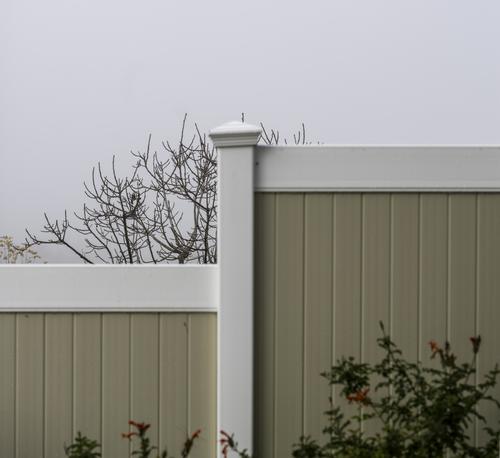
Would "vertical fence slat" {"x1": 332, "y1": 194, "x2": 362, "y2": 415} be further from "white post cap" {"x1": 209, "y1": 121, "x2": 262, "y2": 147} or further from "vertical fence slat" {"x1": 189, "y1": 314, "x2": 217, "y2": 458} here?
"vertical fence slat" {"x1": 189, "y1": 314, "x2": 217, "y2": 458}

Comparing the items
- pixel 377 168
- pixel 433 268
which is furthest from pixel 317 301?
pixel 377 168

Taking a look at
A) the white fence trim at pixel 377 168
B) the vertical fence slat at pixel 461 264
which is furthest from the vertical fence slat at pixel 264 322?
the vertical fence slat at pixel 461 264

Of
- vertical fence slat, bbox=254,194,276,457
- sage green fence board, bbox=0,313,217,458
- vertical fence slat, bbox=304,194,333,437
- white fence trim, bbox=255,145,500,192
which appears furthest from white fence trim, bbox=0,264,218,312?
white fence trim, bbox=255,145,500,192

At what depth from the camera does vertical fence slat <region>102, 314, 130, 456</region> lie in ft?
11.7

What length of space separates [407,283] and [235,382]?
37.7 inches

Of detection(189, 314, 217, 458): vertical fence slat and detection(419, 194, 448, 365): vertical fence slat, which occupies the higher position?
detection(419, 194, 448, 365): vertical fence slat

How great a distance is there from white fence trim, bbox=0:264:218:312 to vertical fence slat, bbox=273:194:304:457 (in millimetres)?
350

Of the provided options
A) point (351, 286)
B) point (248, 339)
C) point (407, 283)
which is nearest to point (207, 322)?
point (248, 339)

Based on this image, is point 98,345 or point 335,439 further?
point 98,345

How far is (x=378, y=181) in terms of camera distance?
346 cm

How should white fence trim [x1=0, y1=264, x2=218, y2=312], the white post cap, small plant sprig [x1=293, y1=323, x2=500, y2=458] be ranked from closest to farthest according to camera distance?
1. small plant sprig [x1=293, y1=323, x2=500, y2=458]
2. the white post cap
3. white fence trim [x1=0, y1=264, x2=218, y2=312]

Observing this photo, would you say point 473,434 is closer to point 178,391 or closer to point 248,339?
point 248,339

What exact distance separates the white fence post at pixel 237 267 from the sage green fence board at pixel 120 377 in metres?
0.16

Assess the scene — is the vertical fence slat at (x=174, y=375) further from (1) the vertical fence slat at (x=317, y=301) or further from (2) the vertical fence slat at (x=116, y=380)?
(1) the vertical fence slat at (x=317, y=301)
